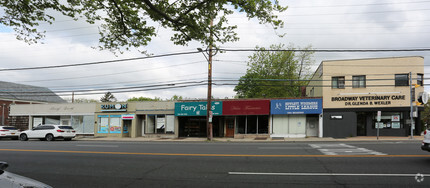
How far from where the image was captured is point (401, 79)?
77.7 ft

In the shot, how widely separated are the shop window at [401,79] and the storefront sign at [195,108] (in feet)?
50.3

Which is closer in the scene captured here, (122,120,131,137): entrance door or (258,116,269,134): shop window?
(258,116,269,134): shop window

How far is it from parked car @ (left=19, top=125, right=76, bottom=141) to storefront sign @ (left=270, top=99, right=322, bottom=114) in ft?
60.4

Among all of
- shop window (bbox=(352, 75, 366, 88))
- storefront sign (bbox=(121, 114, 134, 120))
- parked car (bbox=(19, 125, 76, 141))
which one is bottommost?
parked car (bbox=(19, 125, 76, 141))

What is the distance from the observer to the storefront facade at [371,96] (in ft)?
76.9

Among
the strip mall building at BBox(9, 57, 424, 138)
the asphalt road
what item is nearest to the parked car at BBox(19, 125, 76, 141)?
the strip mall building at BBox(9, 57, 424, 138)

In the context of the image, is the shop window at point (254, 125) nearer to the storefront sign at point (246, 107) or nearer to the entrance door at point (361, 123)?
the storefront sign at point (246, 107)

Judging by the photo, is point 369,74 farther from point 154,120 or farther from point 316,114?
point 154,120

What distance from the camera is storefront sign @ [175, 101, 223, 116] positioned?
26359 mm

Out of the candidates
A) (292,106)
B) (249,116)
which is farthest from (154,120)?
(292,106)

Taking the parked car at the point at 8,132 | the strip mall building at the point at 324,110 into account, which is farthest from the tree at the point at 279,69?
the parked car at the point at 8,132

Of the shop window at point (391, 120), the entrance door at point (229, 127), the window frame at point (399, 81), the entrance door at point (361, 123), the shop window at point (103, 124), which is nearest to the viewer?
the window frame at point (399, 81)

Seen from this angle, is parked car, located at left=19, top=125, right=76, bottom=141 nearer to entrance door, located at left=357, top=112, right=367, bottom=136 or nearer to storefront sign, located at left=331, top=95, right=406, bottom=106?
storefront sign, located at left=331, top=95, right=406, bottom=106

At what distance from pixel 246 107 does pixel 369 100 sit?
10.6 metres
